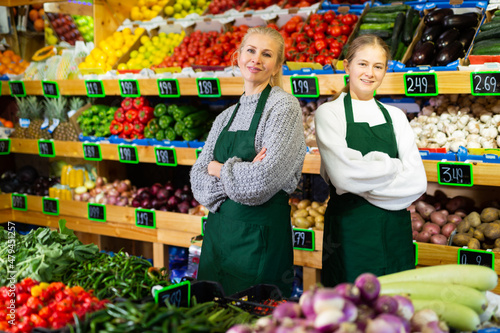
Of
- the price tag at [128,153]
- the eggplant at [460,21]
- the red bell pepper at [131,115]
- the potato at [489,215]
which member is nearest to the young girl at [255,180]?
the potato at [489,215]

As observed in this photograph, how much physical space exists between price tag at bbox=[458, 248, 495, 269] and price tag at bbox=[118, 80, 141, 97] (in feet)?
8.48

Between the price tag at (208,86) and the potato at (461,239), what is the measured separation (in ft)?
6.00

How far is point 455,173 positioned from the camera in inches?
122

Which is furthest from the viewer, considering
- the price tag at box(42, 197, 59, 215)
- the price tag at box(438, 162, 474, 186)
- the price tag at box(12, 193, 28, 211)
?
the price tag at box(12, 193, 28, 211)

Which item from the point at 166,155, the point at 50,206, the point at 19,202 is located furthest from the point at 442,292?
the point at 19,202

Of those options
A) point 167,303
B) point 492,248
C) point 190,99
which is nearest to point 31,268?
point 167,303

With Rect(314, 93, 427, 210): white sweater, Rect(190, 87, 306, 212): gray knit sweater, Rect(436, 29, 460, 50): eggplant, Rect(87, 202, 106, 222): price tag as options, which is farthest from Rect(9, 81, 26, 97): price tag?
Rect(436, 29, 460, 50): eggplant

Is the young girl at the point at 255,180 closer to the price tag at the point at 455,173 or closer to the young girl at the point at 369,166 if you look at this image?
the young girl at the point at 369,166

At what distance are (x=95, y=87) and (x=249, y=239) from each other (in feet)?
8.25

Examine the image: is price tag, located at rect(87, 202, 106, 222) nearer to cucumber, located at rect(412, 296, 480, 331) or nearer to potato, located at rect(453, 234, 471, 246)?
potato, located at rect(453, 234, 471, 246)

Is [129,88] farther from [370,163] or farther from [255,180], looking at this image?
[370,163]

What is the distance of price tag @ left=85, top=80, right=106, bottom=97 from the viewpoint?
14.5 feet

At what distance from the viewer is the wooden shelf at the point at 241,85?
3.06 metres

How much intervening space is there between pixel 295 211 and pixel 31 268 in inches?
80.1
